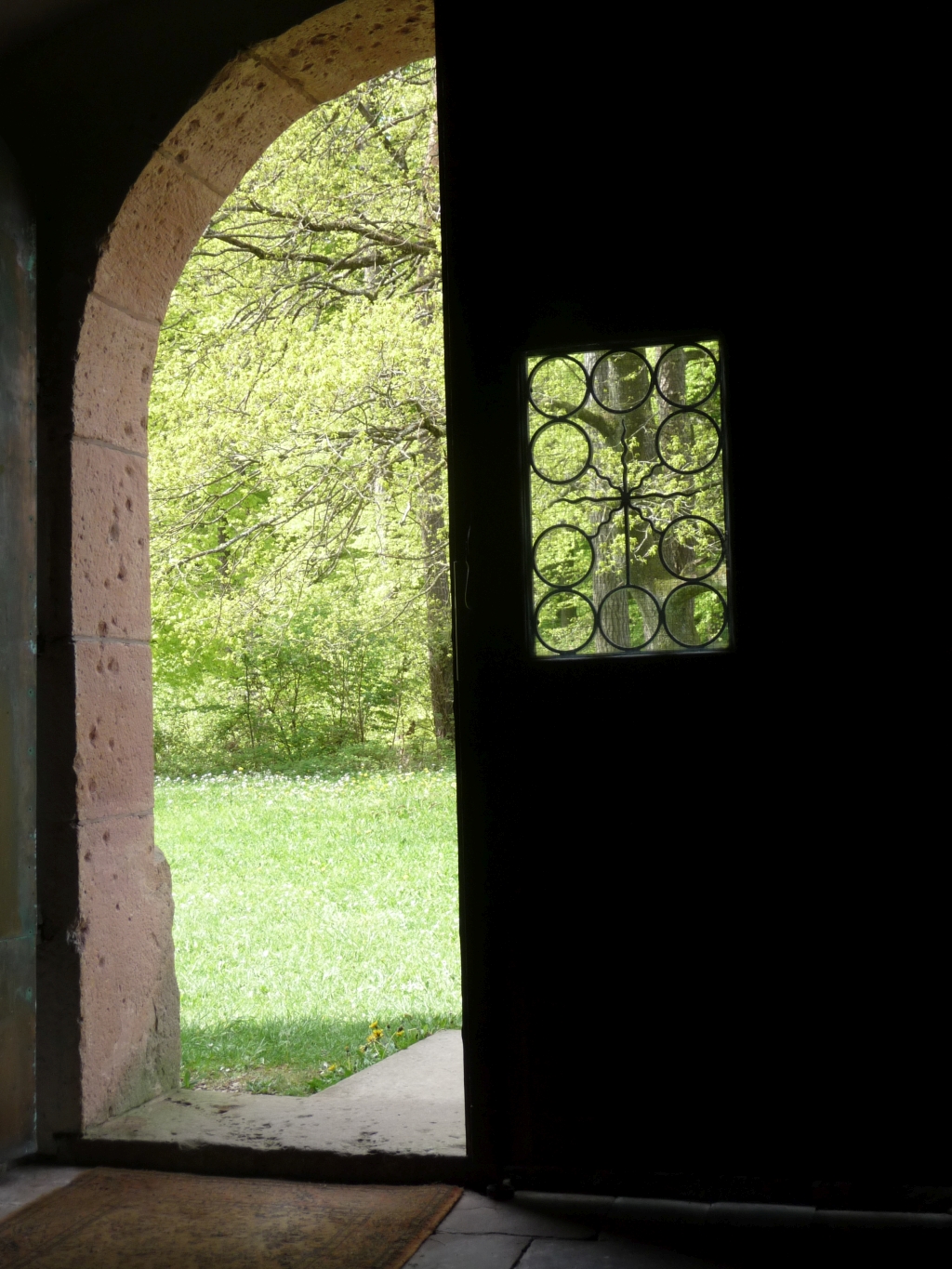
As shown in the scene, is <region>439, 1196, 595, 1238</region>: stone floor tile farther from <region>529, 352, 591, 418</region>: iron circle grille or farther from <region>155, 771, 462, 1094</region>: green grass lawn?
<region>529, 352, 591, 418</region>: iron circle grille

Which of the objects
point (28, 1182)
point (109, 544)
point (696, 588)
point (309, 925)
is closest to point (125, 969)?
point (28, 1182)

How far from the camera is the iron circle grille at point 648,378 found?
305cm

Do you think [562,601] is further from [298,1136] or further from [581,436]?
[298,1136]

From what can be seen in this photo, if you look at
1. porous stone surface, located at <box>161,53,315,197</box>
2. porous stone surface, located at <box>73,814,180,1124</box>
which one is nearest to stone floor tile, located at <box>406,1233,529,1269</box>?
porous stone surface, located at <box>73,814,180,1124</box>

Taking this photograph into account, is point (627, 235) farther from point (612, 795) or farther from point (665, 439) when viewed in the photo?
point (612, 795)

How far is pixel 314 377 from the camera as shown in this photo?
10781 mm

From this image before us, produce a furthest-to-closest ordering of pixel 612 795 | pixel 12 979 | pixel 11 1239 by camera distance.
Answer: pixel 12 979 → pixel 612 795 → pixel 11 1239

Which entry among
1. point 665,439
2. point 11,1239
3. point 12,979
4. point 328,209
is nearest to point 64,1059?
point 12,979

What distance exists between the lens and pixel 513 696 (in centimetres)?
308

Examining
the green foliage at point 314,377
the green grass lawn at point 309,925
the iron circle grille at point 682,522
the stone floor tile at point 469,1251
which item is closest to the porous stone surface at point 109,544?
the iron circle grille at point 682,522

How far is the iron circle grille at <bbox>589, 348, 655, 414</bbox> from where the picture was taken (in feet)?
10.0

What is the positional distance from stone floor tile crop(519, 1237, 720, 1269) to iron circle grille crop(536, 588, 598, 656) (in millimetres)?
1320

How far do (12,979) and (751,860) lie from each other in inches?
77.6

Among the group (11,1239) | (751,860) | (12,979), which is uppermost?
(751,860)
